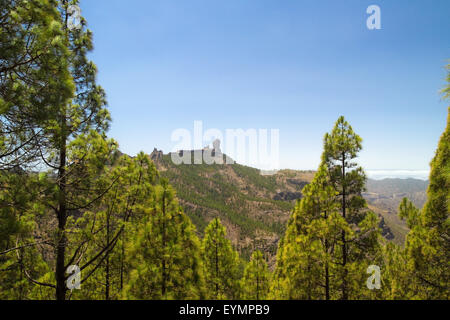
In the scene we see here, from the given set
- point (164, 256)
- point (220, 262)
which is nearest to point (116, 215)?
point (164, 256)

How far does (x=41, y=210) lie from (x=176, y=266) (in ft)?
12.7

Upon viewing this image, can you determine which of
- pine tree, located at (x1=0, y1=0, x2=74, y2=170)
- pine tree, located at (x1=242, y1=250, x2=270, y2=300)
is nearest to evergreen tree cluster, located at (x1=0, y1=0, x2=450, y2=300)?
pine tree, located at (x1=0, y1=0, x2=74, y2=170)

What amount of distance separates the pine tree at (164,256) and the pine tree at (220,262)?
5.67 metres

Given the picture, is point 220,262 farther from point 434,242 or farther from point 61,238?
point 434,242

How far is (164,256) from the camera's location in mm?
6434

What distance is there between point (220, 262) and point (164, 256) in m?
7.23

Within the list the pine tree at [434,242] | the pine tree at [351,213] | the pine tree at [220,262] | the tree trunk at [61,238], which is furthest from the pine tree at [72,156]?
the pine tree at [434,242]

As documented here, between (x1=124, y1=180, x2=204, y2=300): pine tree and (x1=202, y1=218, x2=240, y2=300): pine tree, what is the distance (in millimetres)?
5668

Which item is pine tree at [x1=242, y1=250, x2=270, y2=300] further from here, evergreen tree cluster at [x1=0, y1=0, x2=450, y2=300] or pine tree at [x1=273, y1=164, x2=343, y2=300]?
pine tree at [x1=273, y1=164, x2=343, y2=300]

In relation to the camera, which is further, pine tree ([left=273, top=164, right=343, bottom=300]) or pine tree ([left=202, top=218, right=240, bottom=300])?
pine tree ([left=202, top=218, right=240, bottom=300])

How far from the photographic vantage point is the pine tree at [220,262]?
39.9ft

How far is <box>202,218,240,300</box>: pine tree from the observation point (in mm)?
12156

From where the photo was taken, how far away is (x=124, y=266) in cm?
920
